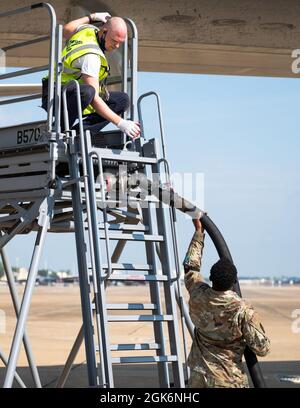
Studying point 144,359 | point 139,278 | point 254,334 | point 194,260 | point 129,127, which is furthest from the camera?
point 129,127

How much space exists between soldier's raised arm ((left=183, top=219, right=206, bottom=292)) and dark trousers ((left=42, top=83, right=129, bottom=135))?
1.66 metres

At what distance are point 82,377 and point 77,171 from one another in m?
8.30

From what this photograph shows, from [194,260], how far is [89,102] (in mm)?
2003

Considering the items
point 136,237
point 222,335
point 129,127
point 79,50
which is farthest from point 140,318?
point 79,50

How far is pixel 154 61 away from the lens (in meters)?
18.1

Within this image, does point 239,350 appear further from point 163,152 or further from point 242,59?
point 242,59

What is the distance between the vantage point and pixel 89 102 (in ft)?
31.6

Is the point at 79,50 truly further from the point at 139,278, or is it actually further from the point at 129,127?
the point at 139,278

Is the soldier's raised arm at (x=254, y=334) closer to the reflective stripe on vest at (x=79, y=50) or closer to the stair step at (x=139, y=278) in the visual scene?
the stair step at (x=139, y=278)

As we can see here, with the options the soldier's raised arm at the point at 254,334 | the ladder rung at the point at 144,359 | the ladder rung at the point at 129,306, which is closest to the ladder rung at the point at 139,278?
the ladder rung at the point at 129,306

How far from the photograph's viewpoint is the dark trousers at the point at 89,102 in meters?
9.60

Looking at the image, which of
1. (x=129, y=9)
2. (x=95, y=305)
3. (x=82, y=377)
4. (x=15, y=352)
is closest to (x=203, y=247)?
(x=95, y=305)

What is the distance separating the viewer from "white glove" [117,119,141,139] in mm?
9789

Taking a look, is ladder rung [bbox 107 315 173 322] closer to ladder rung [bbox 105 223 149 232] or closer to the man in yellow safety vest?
ladder rung [bbox 105 223 149 232]
